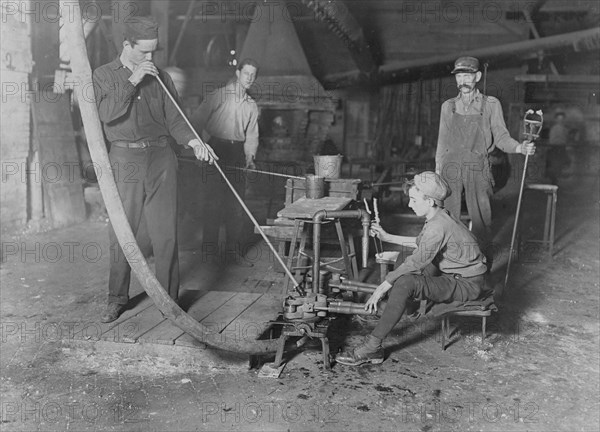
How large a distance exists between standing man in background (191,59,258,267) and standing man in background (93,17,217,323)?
1.86 meters

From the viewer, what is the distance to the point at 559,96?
12.9m

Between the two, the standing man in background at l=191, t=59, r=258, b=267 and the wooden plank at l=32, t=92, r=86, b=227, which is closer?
the standing man in background at l=191, t=59, r=258, b=267

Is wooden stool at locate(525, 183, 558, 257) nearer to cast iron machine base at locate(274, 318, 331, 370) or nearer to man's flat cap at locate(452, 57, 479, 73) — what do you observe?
man's flat cap at locate(452, 57, 479, 73)

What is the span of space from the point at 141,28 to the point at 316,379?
8.54ft

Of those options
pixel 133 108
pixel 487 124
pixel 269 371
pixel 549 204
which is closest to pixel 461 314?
pixel 269 371

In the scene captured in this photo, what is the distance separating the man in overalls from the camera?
5.53 m

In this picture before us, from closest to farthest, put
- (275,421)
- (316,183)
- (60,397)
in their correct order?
1. (275,421)
2. (60,397)
3. (316,183)

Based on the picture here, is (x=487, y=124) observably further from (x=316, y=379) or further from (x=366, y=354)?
(x=316, y=379)

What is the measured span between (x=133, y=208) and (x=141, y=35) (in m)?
1.22

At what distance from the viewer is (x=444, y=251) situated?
4.26 m

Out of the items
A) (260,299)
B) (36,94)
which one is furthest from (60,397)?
(36,94)

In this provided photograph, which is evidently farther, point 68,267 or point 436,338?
point 68,267

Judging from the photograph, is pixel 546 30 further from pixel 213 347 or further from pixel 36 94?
pixel 213 347

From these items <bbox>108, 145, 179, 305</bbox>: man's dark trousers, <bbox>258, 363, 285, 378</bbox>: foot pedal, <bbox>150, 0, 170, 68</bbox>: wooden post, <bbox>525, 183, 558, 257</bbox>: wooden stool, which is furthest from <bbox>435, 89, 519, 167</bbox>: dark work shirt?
<bbox>150, 0, 170, 68</bbox>: wooden post
